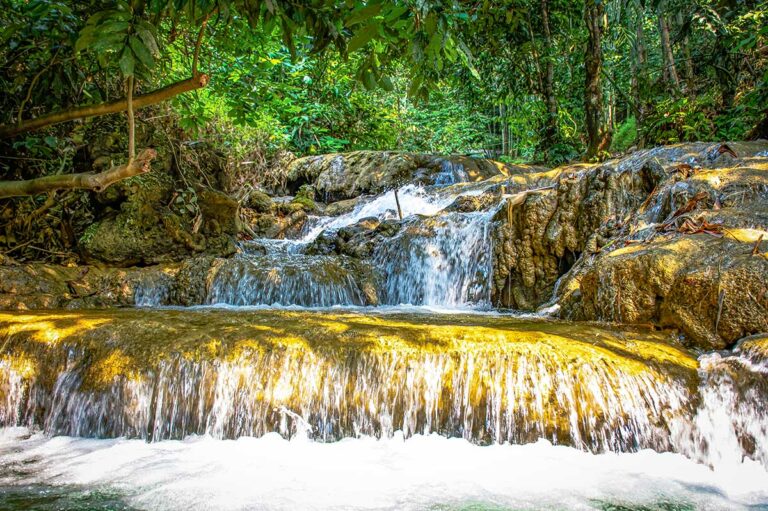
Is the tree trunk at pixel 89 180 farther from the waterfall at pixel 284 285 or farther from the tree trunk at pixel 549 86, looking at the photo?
the tree trunk at pixel 549 86

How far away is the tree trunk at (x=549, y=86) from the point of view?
34.7 feet

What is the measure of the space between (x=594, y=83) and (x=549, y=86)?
72.5 inches

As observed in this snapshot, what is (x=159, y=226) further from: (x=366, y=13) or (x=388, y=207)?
(x=366, y=13)

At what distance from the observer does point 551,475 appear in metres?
2.65

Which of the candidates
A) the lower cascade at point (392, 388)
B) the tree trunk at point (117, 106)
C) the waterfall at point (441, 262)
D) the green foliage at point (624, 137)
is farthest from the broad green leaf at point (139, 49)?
the green foliage at point (624, 137)

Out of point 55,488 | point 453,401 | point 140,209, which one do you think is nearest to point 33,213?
point 140,209

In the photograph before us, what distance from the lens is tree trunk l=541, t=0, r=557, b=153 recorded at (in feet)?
34.7

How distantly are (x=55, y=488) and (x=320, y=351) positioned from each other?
157cm

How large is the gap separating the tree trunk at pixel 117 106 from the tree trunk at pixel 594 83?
782cm

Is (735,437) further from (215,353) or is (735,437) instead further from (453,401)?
(215,353)

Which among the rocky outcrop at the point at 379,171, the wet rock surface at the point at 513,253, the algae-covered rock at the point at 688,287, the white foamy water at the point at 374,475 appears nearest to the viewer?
the white foamy water at the point at 374,475

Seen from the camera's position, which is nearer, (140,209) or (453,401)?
(453,401)

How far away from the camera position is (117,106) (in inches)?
161

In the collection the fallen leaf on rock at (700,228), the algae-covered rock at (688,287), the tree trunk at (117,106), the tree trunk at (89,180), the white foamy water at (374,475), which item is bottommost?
the white foamy water at (374,475)
